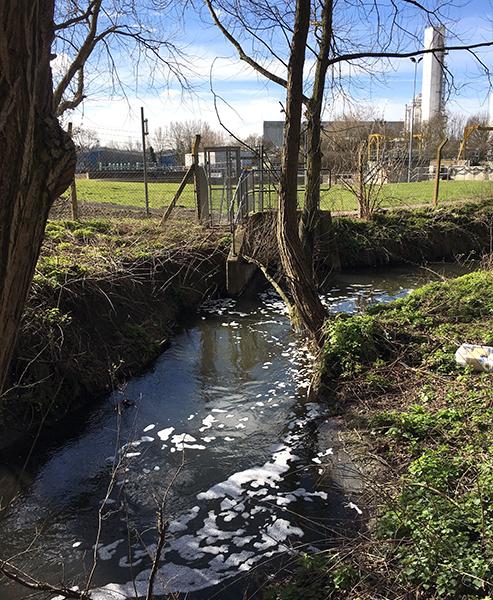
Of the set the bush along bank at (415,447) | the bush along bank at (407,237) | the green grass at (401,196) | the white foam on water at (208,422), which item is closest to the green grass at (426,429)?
the bush along bank at (415,447)

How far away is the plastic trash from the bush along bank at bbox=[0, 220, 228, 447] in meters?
3.94

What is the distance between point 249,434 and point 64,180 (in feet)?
16.4

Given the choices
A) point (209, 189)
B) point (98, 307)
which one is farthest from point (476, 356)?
point (209, 189)

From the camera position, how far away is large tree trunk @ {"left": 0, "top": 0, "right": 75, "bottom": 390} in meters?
1.64

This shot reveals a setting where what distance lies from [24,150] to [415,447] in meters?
4.52

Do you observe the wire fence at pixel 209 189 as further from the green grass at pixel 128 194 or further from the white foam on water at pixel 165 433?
the white foam on water at pixel 165 433

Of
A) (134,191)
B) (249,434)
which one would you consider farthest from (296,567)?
(134,191)

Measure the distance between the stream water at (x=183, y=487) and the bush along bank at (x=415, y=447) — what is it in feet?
1.59

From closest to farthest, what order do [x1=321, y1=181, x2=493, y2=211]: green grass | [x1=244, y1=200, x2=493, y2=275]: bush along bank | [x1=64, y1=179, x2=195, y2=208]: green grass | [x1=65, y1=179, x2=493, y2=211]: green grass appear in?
1. [x1=244, y1=200, x2=493, y2=275]: bush along bank
2. [x1=64, y1=179, x2=195, y2=208]: green grass
3. [x1=65, y1=179, x2=493, y2=211]: green grass
4. [x1=321, y1=181, x2=493, y2=211]: green grass

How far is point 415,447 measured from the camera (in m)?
5.19

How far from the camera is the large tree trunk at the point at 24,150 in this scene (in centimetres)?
164

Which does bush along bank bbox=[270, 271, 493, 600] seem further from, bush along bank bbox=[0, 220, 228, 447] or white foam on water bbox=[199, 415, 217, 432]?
bush along bank bbox=[0, 220, 228, 447]

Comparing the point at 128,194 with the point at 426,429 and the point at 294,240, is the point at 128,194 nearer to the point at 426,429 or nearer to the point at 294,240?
the point at 294,240

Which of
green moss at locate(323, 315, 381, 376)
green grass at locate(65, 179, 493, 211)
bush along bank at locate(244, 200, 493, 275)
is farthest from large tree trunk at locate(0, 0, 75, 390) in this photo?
green grass at locate(65, 179, 493, 211)
